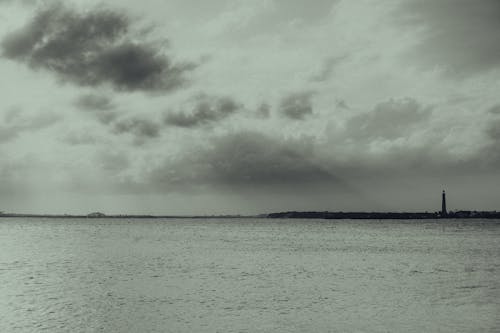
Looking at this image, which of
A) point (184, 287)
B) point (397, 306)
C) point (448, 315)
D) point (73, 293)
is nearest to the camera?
point (448, 315)

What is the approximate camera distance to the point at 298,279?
47.1 meters

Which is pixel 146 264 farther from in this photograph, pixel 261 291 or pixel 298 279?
pixel 261 291

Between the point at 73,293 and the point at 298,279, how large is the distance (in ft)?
65.1

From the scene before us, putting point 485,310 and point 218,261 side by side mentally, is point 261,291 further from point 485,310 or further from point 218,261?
point 218,261

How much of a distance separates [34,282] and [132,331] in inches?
856

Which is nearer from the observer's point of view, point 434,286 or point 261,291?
point 261,291

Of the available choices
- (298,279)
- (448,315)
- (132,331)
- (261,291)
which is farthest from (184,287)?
(448,315)

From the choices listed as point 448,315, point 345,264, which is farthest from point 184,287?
point 345,264

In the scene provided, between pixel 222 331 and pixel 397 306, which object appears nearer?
pixel 222 331

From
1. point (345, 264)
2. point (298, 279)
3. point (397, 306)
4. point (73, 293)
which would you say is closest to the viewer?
point (397, 306)

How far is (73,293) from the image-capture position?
38281mm

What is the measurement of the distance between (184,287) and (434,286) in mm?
20743

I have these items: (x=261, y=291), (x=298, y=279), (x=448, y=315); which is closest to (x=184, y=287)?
(x=261, y=291)

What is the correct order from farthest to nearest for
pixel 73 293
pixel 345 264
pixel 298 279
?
pixel 345 264 < pixel 298 279 < pixel 73 293
